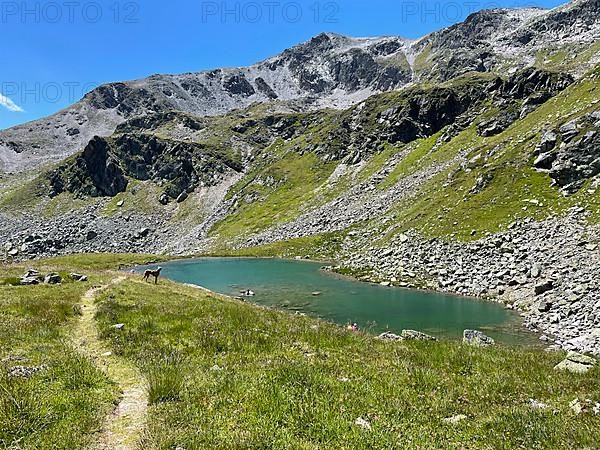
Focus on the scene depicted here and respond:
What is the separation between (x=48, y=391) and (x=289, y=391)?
6.65 meters

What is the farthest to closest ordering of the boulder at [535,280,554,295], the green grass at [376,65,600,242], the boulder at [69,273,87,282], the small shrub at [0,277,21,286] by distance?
the green grass at [376,65,600,242], the boulder at [535,280,554,295], the boulder at [69,273,87,282], the small shrub at [0,277,21,286]

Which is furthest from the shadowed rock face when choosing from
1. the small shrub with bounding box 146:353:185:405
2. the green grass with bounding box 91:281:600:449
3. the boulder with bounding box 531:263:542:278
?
the small shrub with bounding box 146:353:185:405

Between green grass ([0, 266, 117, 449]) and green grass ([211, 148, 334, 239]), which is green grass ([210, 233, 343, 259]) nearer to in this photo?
green grass ([211, 148, 334, 239])

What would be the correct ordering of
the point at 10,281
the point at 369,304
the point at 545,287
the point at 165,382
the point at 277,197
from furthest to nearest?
the point at 277,197
the point at 369,304
the point at 545,287
the point at 10,281
the point at 165,382

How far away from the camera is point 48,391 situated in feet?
36.7

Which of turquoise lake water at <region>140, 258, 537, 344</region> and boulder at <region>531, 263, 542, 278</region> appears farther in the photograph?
boulder at <region>531, 263, 542, 278</region>

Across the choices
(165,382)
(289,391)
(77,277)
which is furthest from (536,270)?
(77,277)

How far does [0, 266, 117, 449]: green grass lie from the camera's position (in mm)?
8914

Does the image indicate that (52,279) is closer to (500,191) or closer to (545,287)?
(545,287)

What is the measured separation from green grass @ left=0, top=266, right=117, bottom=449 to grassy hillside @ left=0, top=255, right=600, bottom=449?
4 centimetres

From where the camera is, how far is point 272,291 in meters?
58.4

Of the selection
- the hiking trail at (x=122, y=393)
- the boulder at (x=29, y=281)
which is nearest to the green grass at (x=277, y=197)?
the boulder at (x=29, y=281)

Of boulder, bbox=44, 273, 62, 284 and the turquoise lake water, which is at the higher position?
boulder, bbox=44, 273, 62, 284

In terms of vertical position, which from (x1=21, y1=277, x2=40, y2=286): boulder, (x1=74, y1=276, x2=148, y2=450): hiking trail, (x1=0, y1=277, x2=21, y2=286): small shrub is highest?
(x1=0, y1=277, x2=21, y2=286): small shrub
